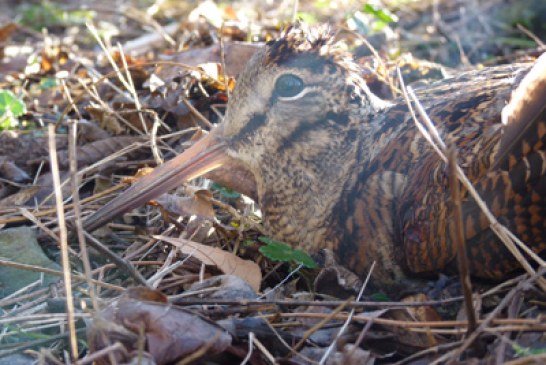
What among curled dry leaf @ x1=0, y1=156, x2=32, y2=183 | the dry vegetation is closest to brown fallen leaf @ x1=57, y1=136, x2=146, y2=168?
the dry vegetation

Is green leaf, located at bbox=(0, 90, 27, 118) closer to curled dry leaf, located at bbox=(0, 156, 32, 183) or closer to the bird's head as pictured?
curled dry leaf, located at bbox=(0, 156, 32, 183)

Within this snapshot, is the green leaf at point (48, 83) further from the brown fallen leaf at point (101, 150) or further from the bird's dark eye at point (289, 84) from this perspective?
the bird's dark eye at point (289, 84)

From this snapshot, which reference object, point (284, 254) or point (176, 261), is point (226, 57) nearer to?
point (176, 261)

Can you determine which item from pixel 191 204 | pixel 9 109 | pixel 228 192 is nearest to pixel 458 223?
pixel 191 204

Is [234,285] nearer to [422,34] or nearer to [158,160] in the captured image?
[158,160]

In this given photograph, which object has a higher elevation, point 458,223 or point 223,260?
point 458,223

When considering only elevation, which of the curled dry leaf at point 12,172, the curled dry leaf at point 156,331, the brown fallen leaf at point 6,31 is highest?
the brown fallen leaf at point 6,31

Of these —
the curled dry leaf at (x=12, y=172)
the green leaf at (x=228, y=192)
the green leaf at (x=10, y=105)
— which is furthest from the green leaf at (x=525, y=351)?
the green leaf at (x=10, y=105)
